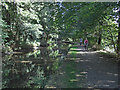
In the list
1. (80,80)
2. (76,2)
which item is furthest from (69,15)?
(80,80)

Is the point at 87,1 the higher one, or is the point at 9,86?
the point at 87,1

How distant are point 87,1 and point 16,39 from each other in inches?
757

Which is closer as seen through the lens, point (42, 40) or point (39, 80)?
point (39, 80)

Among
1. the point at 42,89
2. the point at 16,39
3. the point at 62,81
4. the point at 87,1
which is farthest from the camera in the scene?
the point at 16,39

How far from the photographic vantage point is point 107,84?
5719 mm

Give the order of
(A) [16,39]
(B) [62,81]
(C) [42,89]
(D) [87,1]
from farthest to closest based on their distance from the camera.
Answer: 1. (A) [16,39]
2. (D) [87,1]
3. (B) [62,81]
4. (C) [42,89]

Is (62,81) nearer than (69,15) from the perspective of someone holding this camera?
Yes

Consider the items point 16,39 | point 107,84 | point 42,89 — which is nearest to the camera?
point 42,89

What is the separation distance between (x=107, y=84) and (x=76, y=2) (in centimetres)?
448

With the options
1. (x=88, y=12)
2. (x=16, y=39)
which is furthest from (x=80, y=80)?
(x=16, y=39)

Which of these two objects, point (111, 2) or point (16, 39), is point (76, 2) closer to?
point (111, 2)

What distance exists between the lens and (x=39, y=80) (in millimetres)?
6527

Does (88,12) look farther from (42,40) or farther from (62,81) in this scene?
(42,40)

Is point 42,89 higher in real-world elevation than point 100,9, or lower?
lower
